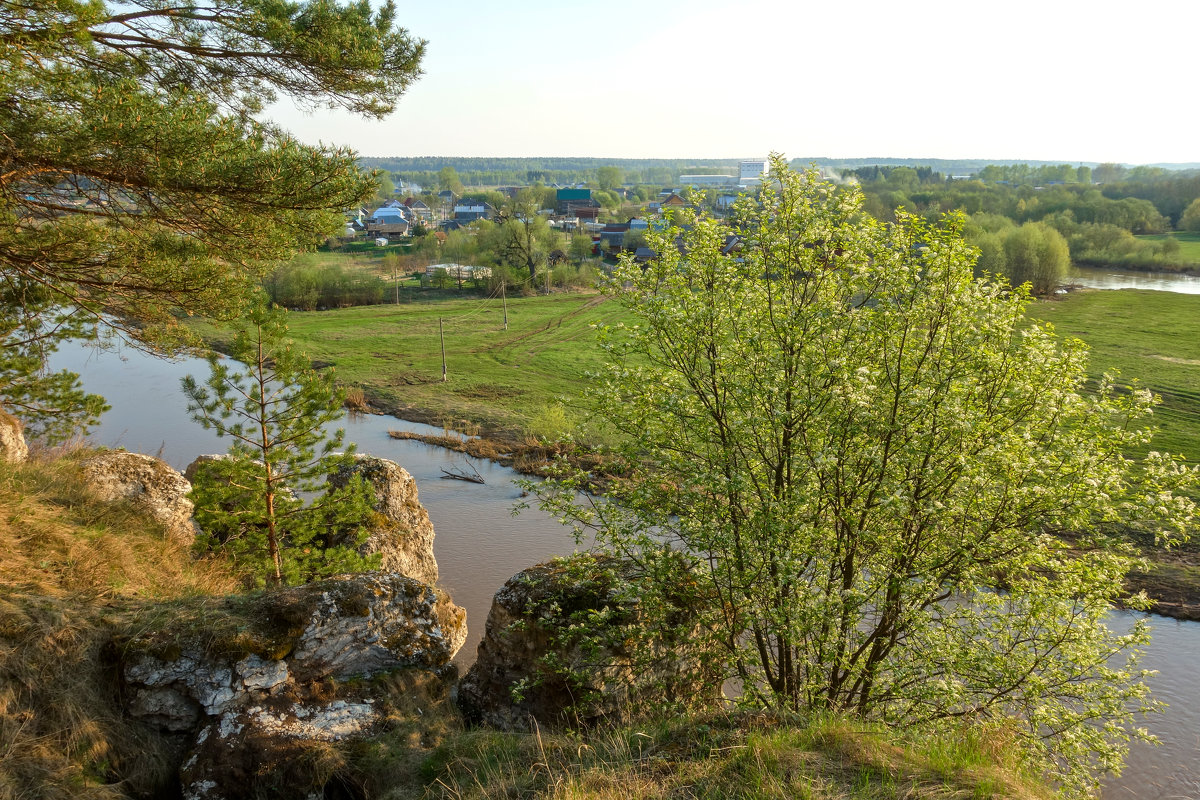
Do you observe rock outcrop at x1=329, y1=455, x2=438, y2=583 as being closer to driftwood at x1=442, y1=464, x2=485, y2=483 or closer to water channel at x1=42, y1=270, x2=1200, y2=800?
water channel at x1=42, y1=270, x2=1200, y2=800

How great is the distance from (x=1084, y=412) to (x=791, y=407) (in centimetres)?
323

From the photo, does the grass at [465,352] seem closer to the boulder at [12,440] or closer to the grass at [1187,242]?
the boulder at [12,440]

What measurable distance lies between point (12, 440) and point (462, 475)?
15.5 metres

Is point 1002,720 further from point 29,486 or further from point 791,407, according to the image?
point 29,486

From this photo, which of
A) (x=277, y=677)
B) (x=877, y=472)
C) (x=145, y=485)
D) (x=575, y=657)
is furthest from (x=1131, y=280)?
(x=277, y=677)

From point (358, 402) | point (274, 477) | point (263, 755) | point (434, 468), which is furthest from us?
point (358, 402)

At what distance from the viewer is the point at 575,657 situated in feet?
32.6

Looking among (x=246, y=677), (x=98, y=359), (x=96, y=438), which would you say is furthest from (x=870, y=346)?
(x=98, y=359)

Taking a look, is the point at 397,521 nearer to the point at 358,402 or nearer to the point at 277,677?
the point at 277,677

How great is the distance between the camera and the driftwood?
27.4 meters

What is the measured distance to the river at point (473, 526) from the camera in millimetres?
13383

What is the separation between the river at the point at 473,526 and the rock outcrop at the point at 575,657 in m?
Result: 5.43

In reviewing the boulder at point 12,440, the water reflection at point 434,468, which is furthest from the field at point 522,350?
the boulder at point 12,440

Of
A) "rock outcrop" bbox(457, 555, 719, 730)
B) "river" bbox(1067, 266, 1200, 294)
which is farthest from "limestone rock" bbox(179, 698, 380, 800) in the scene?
"river" bbox(1067, 266, 1200, 294)
